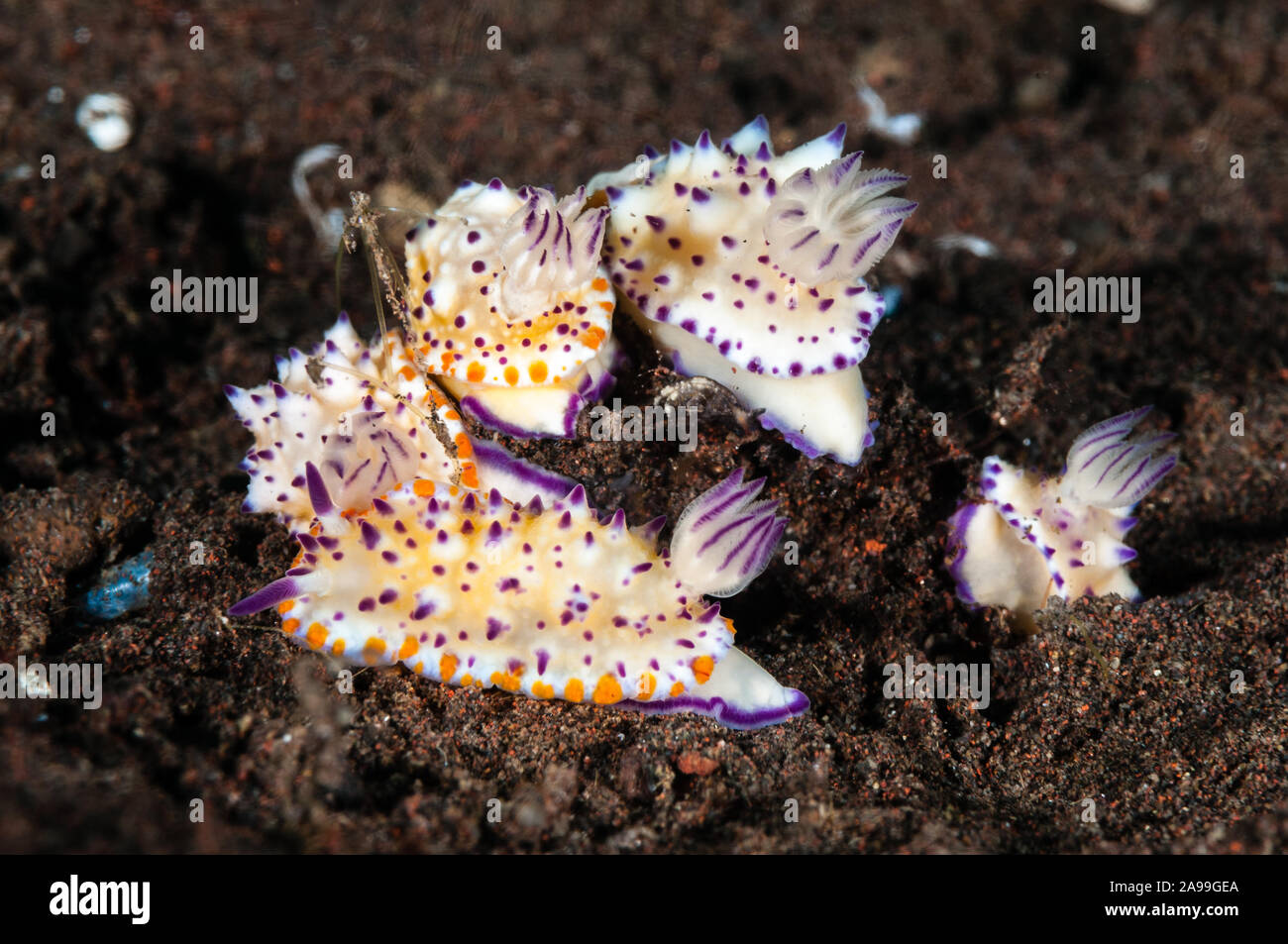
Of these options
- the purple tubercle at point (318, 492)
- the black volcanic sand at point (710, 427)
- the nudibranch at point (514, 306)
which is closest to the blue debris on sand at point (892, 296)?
the black volcanic sand at point (710, 427)

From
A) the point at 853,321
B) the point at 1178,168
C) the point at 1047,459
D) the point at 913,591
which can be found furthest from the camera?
the point at 1178,168

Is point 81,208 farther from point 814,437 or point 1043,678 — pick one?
point 1043,678

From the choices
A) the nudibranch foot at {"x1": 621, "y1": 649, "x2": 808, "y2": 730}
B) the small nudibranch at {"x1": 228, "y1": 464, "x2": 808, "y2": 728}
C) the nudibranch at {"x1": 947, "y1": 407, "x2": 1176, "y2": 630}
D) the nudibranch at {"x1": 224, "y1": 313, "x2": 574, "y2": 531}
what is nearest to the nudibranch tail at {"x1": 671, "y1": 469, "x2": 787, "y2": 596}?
the small nudibranch at {"x1": 228, "y1": 464, "x2": 808, "y2": 728}

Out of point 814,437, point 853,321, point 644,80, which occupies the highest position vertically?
point 644,80

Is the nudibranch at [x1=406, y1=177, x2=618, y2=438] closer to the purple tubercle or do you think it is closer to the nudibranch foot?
the purple tubercle

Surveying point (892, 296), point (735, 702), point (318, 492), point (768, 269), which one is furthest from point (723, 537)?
point (892, 296)

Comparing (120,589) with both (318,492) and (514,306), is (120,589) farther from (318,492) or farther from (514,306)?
(514,306)
